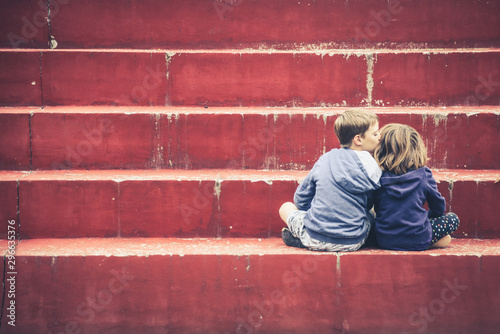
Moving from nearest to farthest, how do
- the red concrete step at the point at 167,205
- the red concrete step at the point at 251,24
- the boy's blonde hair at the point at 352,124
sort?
the boy's blonde hair at the point at 352,124 → the red concrete step at the point at 167,205 → the red concrete step at the point at 251,24

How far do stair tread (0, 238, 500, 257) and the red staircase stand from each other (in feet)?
0.07

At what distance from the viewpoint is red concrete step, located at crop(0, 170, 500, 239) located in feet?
10.4

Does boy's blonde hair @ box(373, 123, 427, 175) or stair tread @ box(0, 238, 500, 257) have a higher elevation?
boy's blonde hair @ box(373, 123, 427, 175)

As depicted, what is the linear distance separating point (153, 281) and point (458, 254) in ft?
6.08

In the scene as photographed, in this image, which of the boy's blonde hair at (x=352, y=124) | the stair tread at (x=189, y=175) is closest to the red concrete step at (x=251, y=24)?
the stair tread at (x=189, y=175)

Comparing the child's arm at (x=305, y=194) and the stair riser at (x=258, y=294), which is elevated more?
the child's arm at (x=305, y=194)

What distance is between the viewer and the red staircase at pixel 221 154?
2773 mm

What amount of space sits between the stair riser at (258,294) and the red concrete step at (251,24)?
2.18 meters

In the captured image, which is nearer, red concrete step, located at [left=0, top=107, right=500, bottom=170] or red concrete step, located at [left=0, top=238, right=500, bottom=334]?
red concrete step, located at [left=0, top=238, right=500, bottom=334]

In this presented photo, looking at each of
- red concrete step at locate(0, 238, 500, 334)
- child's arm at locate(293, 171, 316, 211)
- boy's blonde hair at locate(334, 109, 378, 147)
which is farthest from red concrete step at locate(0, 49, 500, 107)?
red concrete step at locate(0, 238, 500, 334)

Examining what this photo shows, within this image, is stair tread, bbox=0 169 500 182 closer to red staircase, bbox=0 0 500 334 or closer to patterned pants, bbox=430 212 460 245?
red staircase, bbox=0 0 500 334

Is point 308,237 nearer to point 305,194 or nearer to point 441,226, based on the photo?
point 305,194

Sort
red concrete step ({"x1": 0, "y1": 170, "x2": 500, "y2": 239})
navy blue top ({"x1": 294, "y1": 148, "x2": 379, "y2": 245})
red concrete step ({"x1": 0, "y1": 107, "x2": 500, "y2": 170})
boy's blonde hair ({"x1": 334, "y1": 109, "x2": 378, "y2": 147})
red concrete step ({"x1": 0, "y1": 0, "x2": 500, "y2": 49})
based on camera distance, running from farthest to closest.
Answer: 1. red concrete step ({"x1": 0, "y1": 0, "x2": 500, "y2": 49})
2. red concrete step ({"x1": 0, "y1": 107, "x2": 500, "y2": 170})
3. red concrete step ({"x1": 0, "y1": 170, "x2": 500, "y2": 239})
4. boy's blonde hair ({"x1": 334, "y1": 109, "x2": 378, "y2": 147})
5. navy blue top ({"x1": 294, "y1": 148, "x2": 379, "y2": 245})

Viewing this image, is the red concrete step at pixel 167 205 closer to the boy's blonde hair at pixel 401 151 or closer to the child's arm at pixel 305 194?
the child's arm at pixel 305 194
